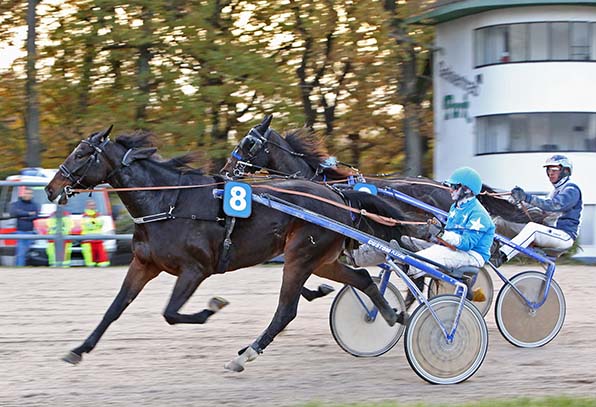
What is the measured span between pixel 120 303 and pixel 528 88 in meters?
16.9

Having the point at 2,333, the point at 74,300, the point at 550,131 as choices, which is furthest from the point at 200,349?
the point at 550,131

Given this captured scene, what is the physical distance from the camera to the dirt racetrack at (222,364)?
20.9 ft

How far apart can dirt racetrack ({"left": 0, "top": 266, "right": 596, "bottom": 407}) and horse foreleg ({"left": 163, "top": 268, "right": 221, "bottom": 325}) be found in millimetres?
393

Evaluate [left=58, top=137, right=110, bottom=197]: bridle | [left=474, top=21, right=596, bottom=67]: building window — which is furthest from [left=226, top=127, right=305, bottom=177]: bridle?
[left=474, top=21, right=596, bottom=67]: building window

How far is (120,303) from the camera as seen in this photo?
6988mm

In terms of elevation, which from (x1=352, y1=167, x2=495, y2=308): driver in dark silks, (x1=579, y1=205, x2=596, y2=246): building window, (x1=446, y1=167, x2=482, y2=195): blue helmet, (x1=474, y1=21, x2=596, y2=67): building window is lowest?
(x1=579, y1=205, x2=596, y2=246): building window

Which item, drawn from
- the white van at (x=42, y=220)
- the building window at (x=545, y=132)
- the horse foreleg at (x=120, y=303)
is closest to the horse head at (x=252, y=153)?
the horse foreleg at (x=120, y=303)

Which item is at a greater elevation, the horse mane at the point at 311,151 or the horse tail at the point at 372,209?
the horse mane at the point at 311,151

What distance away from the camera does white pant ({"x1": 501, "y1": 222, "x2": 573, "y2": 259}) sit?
8.30 meters

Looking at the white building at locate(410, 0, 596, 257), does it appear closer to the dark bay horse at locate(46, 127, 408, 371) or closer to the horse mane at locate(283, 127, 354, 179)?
the horse mane at locate(283, 127, 354, 179)

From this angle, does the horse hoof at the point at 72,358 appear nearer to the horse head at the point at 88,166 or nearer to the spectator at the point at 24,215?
the horse head at the point at 88,166

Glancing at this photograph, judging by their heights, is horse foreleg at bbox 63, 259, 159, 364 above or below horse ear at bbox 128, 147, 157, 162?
below

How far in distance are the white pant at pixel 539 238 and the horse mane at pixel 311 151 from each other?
5.87 feet

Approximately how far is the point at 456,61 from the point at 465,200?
16893 mm
